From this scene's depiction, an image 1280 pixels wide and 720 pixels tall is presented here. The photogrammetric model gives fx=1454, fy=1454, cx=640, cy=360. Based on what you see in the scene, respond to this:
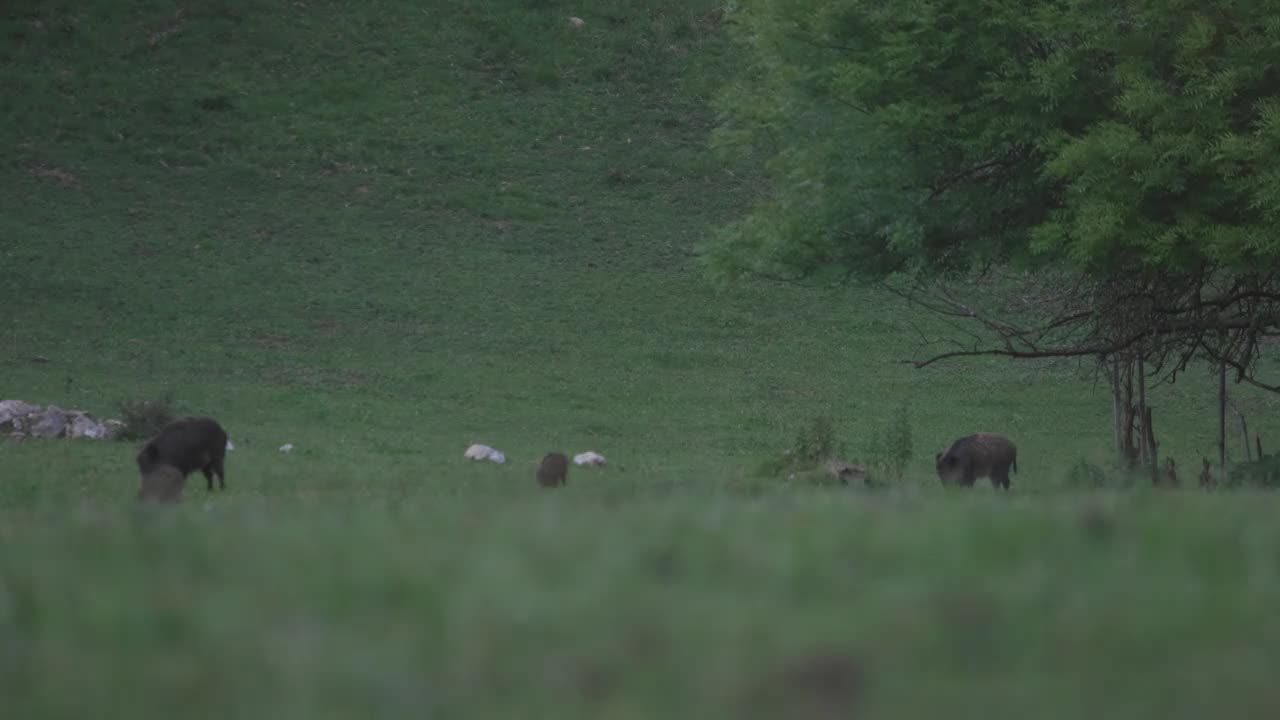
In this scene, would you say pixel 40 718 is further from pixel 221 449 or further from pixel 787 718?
pixel 221 449

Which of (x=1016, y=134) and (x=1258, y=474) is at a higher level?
(x=1016, y=134)

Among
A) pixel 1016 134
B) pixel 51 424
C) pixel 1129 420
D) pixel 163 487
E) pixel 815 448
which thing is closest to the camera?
pixel 163 487

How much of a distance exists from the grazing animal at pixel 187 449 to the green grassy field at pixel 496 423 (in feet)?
2.38

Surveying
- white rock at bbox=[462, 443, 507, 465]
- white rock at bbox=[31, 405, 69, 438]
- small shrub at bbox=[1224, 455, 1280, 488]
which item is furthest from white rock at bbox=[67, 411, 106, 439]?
small shrub at bbox=[1224, 455, 1280, 488]

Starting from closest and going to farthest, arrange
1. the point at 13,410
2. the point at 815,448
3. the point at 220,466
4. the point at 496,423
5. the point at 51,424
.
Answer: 1. the point at 220,466
2. the point at 815,448
3. the point at 51,424
4. the point at 13,410
5. the point at 496,423

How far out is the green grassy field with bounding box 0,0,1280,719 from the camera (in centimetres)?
453

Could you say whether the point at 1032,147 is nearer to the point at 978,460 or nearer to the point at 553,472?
the point at 978,460

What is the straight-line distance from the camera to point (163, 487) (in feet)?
51.2

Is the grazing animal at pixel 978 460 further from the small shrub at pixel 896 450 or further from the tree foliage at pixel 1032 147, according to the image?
the tree foliage at pixel 1032 147

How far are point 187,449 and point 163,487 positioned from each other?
272cm

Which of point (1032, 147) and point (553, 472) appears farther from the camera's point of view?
point (553, 472)

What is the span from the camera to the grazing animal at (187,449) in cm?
1775

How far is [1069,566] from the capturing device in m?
5.91

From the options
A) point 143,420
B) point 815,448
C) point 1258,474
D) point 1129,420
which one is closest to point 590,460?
point 815,448
